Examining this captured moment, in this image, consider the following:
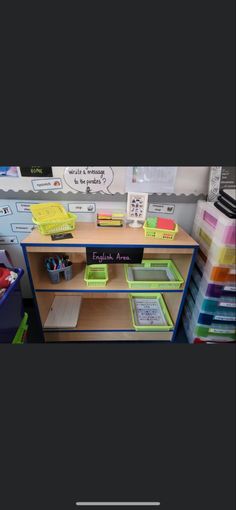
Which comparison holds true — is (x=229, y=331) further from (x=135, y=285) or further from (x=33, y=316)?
(x=33, y=316)

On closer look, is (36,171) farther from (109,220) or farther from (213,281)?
(213,281)

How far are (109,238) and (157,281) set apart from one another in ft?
1.48

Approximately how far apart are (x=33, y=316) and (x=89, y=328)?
1.85ft

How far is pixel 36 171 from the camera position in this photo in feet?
4.29

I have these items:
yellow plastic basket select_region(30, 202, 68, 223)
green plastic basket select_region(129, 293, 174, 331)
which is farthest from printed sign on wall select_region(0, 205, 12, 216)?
green plastic basket select_region(129, 293, 174, 331)

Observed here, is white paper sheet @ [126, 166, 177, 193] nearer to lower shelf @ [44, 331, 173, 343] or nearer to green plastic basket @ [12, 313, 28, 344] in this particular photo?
lower shelf @ [44, 331, 173, 343]

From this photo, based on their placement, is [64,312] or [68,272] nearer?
[68,272]

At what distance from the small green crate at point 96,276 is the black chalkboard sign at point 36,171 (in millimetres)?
682

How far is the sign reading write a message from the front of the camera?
1.18 meters

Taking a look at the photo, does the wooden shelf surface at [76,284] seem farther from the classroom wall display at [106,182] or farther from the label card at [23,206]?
the classroom wall display at [106,182]

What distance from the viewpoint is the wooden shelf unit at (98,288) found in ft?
3.77

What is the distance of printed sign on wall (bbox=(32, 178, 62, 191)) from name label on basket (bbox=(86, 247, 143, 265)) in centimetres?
51

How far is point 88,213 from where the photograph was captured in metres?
1.46

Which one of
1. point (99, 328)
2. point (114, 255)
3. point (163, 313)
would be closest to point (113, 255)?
point (114, 255)
